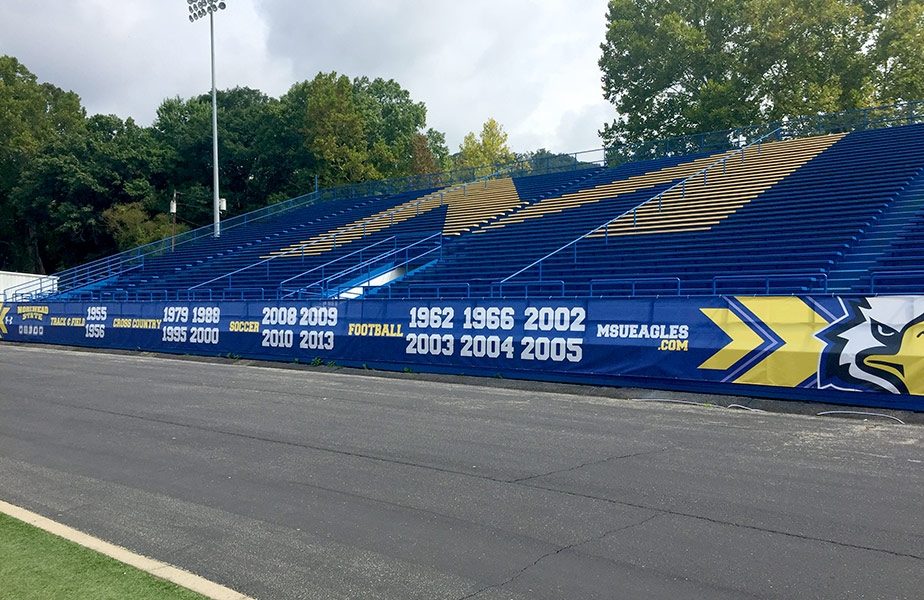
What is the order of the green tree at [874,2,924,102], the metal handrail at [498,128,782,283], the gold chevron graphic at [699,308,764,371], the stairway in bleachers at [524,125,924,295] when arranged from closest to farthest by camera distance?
the gold chevron graphic at [699,308,764,371] → the stairway in bleachers at [524,125,924,295] → the metal handrail at [498,128,782,283] → the green tree at [874,2,924,102]

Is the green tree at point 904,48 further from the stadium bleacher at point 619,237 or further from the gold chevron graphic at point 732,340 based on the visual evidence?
the gold chevron graphic at point 732,340

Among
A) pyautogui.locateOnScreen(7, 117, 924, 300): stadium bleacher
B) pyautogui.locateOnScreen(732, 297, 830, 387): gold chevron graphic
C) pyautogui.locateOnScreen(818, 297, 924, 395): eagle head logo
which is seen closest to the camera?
pyautogui.locateOnScreen(818, 297, 924, 395): eagle head logo

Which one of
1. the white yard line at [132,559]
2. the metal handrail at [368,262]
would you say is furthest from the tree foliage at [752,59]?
the white yard line at [132,559]

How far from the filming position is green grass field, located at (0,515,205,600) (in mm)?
4414

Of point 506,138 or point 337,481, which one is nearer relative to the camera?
point 337,481

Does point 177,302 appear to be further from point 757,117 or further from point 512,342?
point 757,117

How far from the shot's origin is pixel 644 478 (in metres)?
7.38

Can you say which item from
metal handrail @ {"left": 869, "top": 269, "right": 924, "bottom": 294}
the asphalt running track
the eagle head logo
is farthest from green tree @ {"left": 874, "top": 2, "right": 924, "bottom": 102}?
the asphalt running track

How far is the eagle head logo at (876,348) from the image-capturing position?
11.9 m

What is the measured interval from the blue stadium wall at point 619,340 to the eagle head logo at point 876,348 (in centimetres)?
2

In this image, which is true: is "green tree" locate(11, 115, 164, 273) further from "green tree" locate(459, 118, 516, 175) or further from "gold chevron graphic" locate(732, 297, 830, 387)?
"gold chevron graphic" locate(732, 297, 830, 387)

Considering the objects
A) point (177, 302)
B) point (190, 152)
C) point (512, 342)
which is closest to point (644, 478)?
point (512, 342)

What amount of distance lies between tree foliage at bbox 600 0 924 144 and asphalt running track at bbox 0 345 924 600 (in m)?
30.5

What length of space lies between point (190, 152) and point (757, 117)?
37779 millimetres
